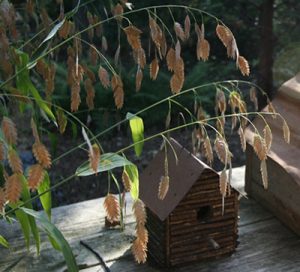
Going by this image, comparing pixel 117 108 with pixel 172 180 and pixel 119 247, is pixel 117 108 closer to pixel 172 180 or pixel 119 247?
pixel 172 180

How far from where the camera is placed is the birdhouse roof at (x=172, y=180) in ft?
3.45

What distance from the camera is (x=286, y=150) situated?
1216 mm

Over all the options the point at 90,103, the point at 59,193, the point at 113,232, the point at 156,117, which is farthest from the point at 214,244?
the point at 156,117

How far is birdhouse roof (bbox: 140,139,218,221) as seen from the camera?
1052 millimetres

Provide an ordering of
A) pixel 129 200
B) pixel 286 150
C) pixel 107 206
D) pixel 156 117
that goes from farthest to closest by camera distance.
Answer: pixel 156 117, pixel 129 200, pixel 286 150, pixel 107 206

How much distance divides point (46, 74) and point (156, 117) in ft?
7.42

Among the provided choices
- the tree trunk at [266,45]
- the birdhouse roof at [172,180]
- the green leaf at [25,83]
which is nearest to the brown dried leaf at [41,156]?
the green leaf at [25,83]

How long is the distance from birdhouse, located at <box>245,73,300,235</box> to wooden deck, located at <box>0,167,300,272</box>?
3cm

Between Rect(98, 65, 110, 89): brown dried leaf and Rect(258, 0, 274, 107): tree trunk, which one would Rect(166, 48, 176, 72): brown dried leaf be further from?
Answer: Rect(258, 0, 274, 107): tree trunk

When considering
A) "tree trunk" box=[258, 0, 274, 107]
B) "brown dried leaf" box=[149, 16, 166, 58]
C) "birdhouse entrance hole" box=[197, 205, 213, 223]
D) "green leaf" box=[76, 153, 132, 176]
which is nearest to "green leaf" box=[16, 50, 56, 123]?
"green leaf" box=[76, 153, 132, 176]

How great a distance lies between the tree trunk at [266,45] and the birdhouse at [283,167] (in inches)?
61.8

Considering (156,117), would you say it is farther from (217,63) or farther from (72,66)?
(72,66)

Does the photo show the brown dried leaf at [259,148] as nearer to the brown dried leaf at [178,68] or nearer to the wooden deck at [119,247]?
the brown dried leaf at [178,68]

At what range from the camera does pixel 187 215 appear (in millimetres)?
1076
